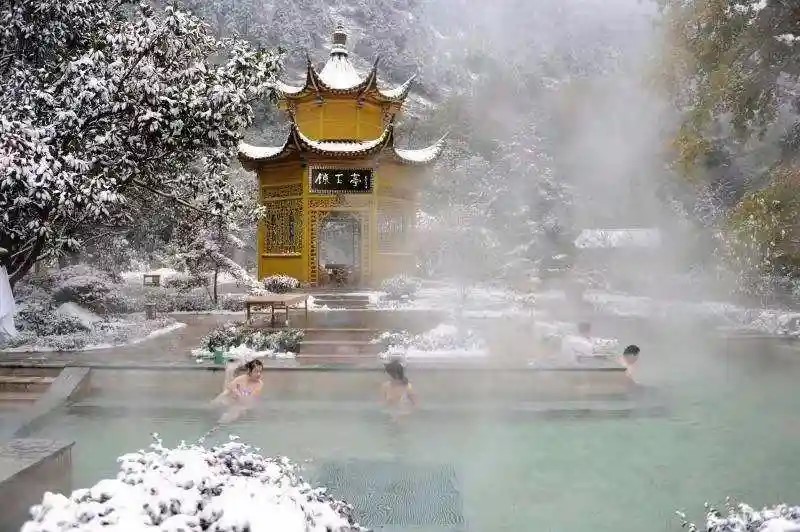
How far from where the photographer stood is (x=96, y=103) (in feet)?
23.0

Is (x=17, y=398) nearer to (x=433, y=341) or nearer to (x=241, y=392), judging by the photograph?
(x=241, y=392)

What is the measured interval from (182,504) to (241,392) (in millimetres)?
4355

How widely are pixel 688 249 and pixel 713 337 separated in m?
9.42

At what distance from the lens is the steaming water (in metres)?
4.37

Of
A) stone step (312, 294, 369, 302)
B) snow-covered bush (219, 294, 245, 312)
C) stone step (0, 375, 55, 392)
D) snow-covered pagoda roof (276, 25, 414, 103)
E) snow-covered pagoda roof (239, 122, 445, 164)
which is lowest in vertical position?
stone step (0, 375, 55, 392)

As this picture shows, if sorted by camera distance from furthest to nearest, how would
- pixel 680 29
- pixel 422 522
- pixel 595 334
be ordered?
1. pixel 595 334
2. pixel 680 29
3. pixel 422 522

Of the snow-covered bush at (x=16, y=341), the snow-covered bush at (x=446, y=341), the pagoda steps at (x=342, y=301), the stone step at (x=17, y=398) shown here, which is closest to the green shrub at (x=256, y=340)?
the snow-covered bush at (x=446, y=341)

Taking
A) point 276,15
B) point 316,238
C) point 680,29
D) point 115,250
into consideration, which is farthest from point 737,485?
point 276,15

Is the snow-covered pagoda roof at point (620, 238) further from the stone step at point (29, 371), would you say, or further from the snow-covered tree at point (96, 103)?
the stone step at point (29, 371)

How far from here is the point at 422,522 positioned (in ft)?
12.7

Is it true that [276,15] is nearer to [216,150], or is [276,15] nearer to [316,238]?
[316,238]

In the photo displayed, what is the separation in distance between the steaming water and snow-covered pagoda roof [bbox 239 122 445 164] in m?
10.2

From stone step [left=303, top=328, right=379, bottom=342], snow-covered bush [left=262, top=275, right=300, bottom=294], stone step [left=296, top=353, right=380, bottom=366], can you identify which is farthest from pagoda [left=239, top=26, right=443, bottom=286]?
stone step [left=296, top=353, right=380, bottom=366]

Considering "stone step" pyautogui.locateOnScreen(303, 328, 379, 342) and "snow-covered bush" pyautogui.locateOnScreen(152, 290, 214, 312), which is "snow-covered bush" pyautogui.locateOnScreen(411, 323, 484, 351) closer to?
"stone step" pyautogui.locateOnScreen(303, 328, 379, 342)
